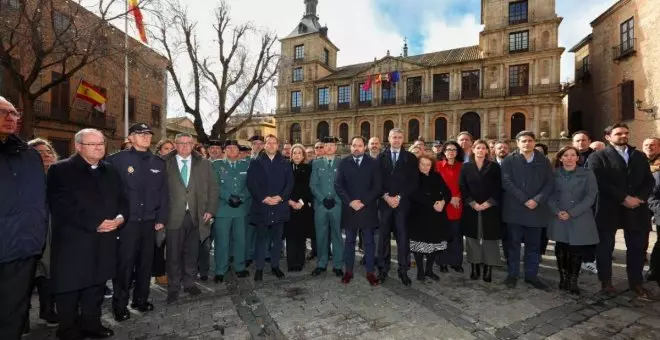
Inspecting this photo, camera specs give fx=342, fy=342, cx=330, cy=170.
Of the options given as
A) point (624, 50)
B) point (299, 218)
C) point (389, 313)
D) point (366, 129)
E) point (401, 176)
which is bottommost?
point (389, 313)

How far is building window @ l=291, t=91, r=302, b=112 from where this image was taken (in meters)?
43.5

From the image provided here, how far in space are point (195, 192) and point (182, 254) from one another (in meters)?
0.89

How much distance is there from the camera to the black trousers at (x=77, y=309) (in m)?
3.47

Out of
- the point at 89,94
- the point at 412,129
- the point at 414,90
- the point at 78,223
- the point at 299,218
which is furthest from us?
the point at 414,90

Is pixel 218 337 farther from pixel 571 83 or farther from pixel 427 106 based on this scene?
pixel 571 83

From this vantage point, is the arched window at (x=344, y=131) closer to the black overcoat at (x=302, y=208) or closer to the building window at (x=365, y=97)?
the building window at (x=365, y=97)

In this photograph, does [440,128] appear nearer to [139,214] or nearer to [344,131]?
[344,131]

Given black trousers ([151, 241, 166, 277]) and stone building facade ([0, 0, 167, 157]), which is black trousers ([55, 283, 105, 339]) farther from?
stone building facade ([0, 0, 167, 157])

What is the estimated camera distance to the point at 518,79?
109 ft

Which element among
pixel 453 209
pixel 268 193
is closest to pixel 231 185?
pixel 268 193

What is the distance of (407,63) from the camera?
37719 millimetres

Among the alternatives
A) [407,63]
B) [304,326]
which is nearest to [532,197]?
[304,326]

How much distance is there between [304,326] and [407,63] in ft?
123

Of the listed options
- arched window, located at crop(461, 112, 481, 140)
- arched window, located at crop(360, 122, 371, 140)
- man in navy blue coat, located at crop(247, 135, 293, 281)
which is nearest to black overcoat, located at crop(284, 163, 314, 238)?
man in navy blue coat, located at crop(247, 135, 293, 281)
